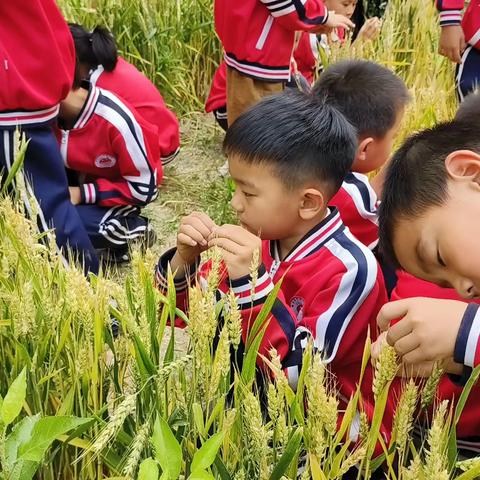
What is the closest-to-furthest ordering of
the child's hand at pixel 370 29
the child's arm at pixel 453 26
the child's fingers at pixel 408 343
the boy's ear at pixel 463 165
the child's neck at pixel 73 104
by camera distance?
the child's fingers at pixel 408 343
the boy's ear at pixel 463 165
the child's neck at pixel 73 104
the child's arm at pixel 453 26
the child's hand at pixel 370 29

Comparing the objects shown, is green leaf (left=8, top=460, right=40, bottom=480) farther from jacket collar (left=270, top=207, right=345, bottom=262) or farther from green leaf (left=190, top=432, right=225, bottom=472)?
jacket collar (left=270, top=207, right=345, bottom=262)

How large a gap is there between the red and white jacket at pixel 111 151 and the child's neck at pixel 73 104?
0.6 inches

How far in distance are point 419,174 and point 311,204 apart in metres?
0.31

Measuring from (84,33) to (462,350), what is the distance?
81.4 inches

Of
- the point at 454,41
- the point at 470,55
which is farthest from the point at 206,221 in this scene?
the point at 454,41

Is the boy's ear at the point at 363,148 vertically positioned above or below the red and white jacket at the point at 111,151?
above

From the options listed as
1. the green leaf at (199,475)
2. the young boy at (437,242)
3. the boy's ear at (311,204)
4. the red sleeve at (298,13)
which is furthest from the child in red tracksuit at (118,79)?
the green leaf at (199,475)

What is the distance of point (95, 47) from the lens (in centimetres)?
265

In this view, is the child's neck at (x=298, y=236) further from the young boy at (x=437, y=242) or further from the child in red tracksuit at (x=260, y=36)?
the child in red tracksuit at (x=260, y=36)

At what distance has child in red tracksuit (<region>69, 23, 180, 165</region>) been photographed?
263 cm

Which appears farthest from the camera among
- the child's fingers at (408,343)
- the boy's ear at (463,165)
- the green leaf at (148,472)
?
the boy's ear at (463,165)

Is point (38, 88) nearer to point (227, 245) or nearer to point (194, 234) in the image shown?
point (194, 234)

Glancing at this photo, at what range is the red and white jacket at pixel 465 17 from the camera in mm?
2709

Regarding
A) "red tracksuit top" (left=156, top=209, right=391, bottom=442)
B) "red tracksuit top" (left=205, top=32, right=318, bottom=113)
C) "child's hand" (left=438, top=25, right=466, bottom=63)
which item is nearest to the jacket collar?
"red tracksuit top" (left=156, top=209, right=391, bottom=442)
